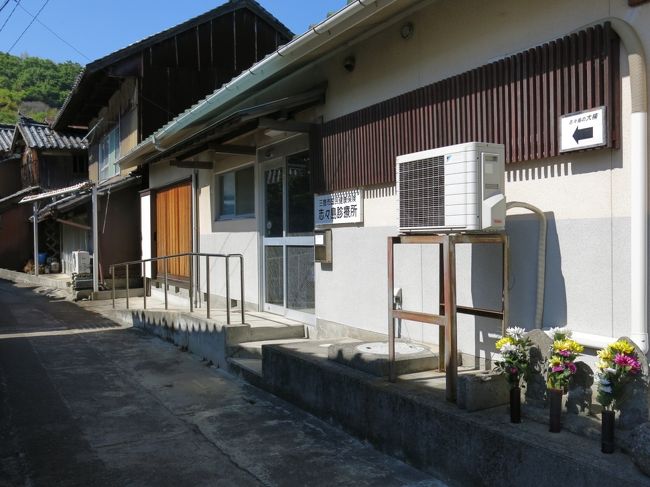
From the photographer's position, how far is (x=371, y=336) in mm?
6145

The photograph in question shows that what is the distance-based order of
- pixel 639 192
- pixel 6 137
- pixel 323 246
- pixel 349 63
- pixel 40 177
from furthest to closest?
pixel 6 137, pixel 40 177, pixel 323 246, pixel 349 63, pixel 639 192

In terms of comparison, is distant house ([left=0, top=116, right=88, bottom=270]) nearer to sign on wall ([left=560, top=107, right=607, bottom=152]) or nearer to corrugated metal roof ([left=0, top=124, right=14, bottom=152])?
corrugated metal roof ([left=0, top=124, right=14, bottom=152])

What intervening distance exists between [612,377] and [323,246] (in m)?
4.09

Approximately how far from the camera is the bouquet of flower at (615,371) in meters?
3.12

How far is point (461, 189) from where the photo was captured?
404 centimetres

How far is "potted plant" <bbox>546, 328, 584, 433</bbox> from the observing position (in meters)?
3.42

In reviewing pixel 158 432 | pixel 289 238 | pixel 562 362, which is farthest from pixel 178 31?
pixel 562 362

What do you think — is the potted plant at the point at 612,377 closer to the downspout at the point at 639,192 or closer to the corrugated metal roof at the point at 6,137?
the downspout at the point at 639,192

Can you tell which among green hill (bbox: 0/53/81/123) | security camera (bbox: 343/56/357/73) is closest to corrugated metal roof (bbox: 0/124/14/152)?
green hill (bbox: 0/53/81/123)

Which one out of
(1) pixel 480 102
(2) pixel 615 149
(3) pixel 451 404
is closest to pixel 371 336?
(3) pixel 451 404

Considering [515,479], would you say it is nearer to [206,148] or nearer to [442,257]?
[442,257]

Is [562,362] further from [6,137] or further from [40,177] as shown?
[6,137]

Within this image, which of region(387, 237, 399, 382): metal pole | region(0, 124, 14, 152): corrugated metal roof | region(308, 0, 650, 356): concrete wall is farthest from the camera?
region(0, 124, 14, 152): corrugated metal roof

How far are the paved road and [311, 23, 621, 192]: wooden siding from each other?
2.42m
